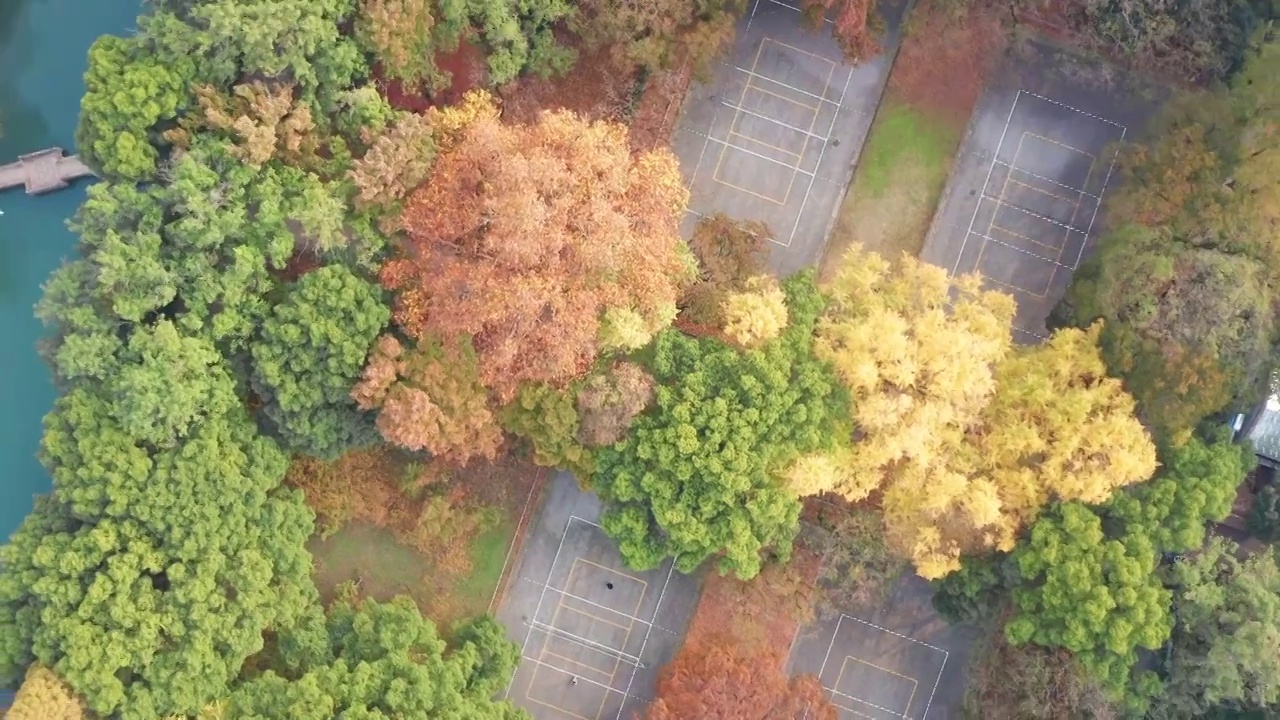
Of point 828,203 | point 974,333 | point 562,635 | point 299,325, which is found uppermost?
point 828,203

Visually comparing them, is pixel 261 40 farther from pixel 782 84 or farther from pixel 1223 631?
pixel 1223 631

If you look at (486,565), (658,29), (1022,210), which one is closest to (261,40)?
(658,29)

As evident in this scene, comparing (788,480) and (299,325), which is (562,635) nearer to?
(788,480)

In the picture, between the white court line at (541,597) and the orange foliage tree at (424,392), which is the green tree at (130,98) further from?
the white court line at (541,597)

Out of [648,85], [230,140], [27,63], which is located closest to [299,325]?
[230,140]

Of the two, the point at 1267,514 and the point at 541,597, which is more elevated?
the point at 1267,514

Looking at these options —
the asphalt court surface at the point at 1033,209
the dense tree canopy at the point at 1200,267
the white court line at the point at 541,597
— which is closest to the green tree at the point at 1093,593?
the dense tree canopy at the point at 1200,267
